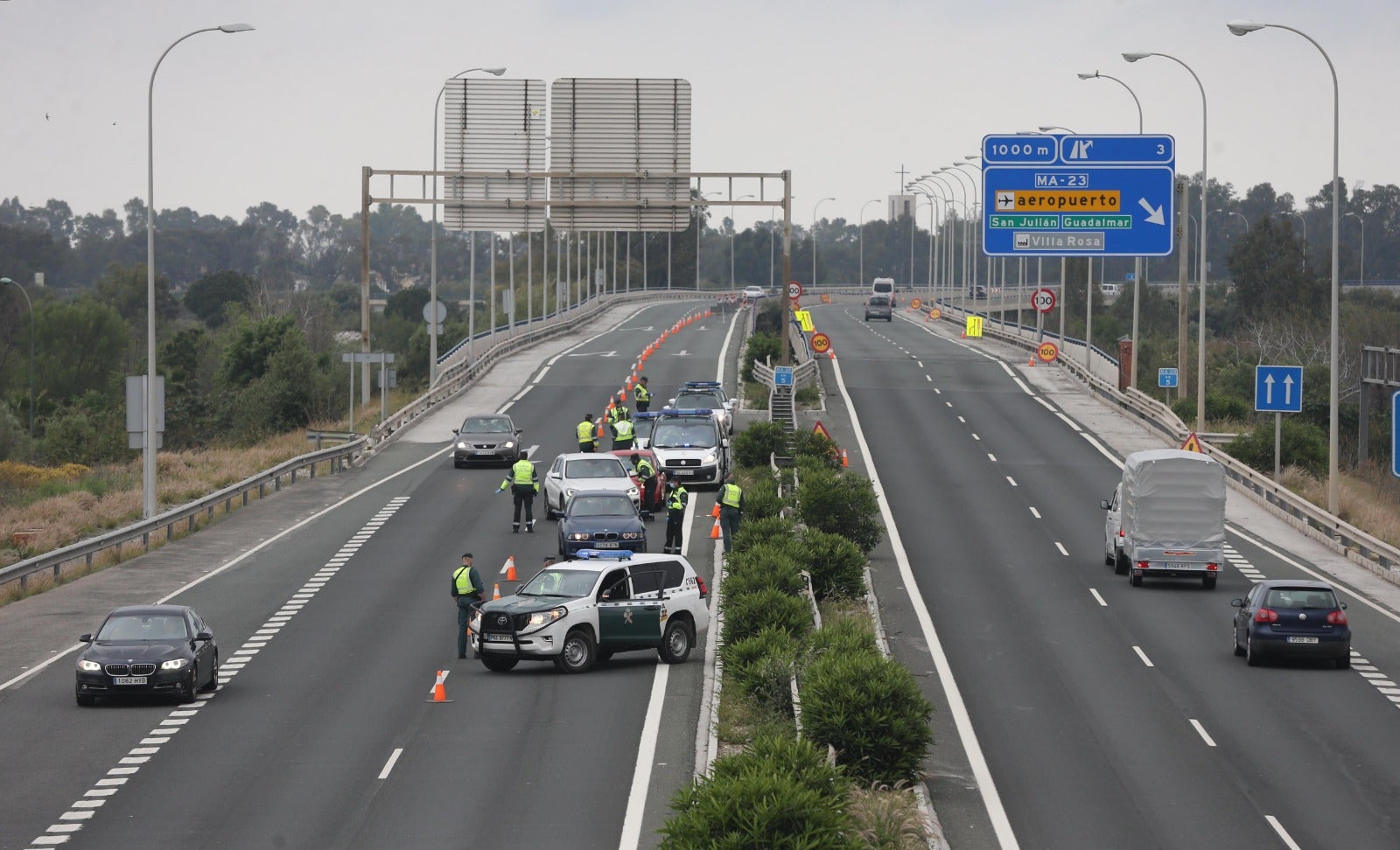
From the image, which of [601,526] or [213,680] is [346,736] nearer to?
[213,680]

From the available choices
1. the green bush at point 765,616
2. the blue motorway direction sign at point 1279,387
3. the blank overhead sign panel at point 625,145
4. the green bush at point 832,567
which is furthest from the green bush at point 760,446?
the green bush at point 765,616

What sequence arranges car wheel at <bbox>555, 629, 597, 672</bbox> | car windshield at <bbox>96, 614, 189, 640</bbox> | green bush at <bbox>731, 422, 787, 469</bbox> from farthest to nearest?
green bush at <bbox>731, 422, 787, 469</bbox> → car wheel at <bbox>555, 629, 597, 672</bbox> → car windshield at <bbox>96, 614, 189, 640</bbox>

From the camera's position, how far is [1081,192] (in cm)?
4697

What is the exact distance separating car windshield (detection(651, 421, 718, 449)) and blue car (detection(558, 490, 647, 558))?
9.60 m

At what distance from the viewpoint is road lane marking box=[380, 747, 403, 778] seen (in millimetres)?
18391

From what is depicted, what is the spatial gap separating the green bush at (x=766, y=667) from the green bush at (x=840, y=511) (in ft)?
39.9

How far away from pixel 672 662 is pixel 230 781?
8.23m

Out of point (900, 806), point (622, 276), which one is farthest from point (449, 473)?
point (622, 276)

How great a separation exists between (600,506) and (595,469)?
524 centimetres

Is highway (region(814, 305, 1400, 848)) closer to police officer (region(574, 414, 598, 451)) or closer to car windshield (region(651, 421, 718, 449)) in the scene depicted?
car windshield (region(651, 421, 718, 449))

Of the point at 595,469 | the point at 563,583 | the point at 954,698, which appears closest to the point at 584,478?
the point at 595,469

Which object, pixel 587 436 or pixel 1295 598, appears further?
pixel 587 436

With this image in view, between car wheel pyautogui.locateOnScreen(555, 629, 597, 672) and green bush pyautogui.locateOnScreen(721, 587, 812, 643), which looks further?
car wheel pyautogui.locateOnScreen(555, 629, 597, 672)

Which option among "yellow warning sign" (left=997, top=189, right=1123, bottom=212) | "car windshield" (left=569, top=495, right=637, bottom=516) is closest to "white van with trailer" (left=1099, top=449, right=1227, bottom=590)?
"car windshield" (left=569, top=495, right=637, bottom=516)
